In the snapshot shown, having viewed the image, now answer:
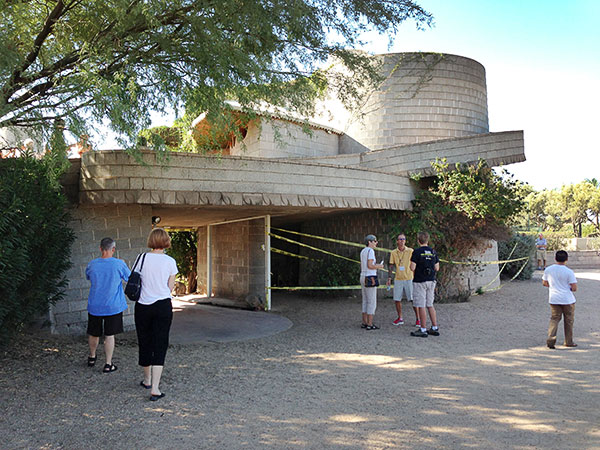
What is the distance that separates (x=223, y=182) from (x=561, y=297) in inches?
222

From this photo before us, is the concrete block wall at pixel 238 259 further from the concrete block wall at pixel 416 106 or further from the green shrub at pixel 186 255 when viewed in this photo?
the concrete block wall at pixel 416 106

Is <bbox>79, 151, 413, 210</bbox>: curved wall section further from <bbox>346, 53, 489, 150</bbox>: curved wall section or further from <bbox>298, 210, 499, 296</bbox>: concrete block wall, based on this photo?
<bbox>346, 53, 489, 150</bbox>: curved wall section

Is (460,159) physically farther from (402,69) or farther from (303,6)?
(303,6)

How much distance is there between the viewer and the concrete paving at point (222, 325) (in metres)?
7.52

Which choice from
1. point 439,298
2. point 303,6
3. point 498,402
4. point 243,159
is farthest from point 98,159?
point 439,298

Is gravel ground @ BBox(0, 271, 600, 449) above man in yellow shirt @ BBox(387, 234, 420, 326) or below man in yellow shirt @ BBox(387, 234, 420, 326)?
below

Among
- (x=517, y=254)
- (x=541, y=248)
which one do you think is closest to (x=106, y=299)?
(x=517, y=254)

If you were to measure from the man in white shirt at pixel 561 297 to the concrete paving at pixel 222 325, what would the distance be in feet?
14.0

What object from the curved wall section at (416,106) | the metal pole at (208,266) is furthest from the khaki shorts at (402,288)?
the curved wall section at (416,106)

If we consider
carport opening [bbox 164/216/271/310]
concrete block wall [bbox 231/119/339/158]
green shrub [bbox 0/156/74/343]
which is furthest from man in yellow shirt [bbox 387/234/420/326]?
concrete block wall [bbox 231/119/339/158]

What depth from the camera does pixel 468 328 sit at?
8.16 m

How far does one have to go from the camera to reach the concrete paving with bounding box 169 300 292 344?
7516 mm

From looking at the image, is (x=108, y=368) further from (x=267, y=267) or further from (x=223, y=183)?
(x=267, y=267)

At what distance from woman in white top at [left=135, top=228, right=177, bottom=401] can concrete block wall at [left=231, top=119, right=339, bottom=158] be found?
33.3 feet
